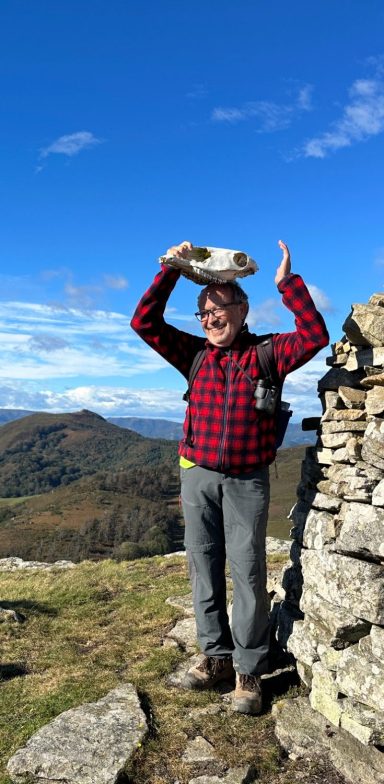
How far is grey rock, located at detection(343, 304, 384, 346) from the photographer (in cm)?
683

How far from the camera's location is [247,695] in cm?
669

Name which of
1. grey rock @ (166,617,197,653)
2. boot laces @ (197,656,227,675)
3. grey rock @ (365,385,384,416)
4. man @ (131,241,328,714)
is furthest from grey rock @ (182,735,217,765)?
grey rock @ (365,385,384,416)

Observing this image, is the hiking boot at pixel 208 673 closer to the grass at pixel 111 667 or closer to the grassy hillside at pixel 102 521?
the grass at pixel 111 667

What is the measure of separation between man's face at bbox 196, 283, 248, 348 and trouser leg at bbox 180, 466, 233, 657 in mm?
1651

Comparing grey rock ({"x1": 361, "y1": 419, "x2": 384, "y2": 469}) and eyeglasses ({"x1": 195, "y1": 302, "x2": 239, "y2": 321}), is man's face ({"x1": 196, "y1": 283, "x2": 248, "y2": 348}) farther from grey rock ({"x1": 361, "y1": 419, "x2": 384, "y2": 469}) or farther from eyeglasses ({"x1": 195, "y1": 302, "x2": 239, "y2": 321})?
grey rock ({"x1": 361, "y1": 419, "x2": 384, "y2": 469})

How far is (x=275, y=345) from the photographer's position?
695 centimetres

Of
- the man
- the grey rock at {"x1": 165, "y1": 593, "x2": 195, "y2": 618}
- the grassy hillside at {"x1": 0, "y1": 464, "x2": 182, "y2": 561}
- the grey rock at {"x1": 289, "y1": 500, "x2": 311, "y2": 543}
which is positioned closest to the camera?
the man

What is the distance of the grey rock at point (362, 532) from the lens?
611 cm

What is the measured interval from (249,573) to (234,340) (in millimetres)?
2841

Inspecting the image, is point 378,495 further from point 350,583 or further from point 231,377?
point 231,377

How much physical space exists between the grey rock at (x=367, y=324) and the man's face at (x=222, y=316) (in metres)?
1.37

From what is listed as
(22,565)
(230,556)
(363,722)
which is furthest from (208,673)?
(22,565)

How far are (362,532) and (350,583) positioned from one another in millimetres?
569

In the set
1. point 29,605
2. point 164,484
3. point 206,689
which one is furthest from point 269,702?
point 164,484
